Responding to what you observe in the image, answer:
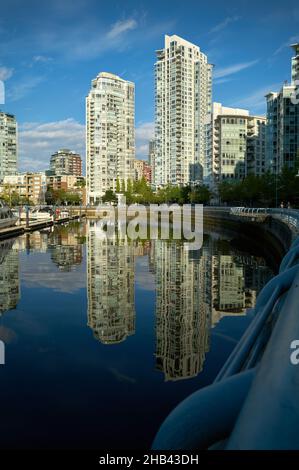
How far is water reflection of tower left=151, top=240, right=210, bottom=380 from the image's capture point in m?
6.93

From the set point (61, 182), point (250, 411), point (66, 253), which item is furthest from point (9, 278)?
point (61, 182)

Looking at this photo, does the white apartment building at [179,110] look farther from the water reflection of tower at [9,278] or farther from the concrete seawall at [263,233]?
the water reflection of tower at [9,278]

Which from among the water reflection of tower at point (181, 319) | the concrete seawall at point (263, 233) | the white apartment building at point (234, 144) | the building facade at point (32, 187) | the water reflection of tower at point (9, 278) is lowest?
the water reflection of tower at point (181, 319)

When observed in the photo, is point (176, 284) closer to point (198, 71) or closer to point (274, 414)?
point (274, 414)

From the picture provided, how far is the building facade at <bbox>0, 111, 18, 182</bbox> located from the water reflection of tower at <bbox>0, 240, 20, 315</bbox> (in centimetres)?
8883

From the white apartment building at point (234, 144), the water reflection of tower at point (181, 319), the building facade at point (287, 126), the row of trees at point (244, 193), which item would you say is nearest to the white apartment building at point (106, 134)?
the row of trees at point (244, 193)

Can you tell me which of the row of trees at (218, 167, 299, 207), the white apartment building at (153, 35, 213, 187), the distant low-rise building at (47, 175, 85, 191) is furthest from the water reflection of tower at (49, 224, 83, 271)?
the distant low-rise building at (47, 175, 85, 191)

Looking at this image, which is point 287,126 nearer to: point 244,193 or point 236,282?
point 244,193

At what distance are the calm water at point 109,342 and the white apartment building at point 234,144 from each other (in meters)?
80.3

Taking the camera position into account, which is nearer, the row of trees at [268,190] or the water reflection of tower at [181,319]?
the water reflection of tower at [181,319]

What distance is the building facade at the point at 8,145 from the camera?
4272 inches


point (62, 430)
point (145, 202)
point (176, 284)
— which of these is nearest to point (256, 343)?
point (62, 430)

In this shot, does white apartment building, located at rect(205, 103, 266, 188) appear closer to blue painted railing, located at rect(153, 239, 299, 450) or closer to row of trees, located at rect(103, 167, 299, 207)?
row of trees, located at rect(103, 167, 299, 207)

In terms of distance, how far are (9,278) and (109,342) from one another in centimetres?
801
